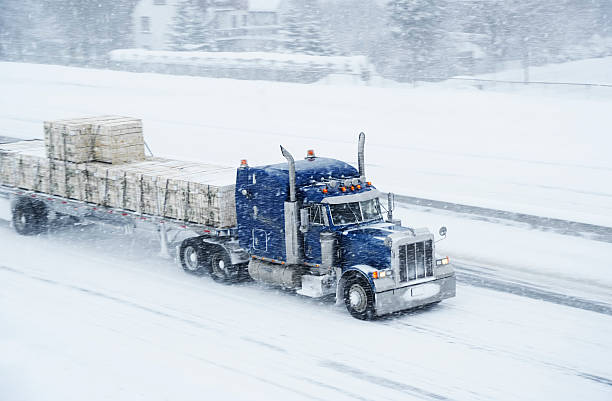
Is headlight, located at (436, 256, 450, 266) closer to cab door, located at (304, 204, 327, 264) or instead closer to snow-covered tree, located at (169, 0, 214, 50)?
cab door, located at (304, 204, 327, 264)

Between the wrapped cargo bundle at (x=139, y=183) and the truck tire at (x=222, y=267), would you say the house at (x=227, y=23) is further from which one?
the truck tire at (x=222, y=267)

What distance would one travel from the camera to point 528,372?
40.4 ft

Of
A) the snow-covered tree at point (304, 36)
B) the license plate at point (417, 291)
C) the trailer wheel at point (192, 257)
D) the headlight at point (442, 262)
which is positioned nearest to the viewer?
the license plate at point (417, 291)

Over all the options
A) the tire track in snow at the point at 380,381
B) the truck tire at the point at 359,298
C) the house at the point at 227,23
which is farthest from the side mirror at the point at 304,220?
the house at the point at 227,23

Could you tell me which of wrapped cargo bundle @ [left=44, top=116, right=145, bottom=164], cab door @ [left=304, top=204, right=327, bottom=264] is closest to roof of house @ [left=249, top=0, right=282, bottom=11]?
wrapped cargo bundle @ [left=44, top=116, right=145, bottom=164]

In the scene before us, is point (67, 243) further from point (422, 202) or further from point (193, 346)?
point (422, 202)

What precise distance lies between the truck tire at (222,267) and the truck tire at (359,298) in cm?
318

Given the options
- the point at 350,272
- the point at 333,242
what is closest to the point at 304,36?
the point at 333,242

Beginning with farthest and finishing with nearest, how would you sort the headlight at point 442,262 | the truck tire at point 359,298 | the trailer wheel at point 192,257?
1. the trailer wheel at point 192,257
2. the headlight at point 442,262
3. the truck tire at point 359,298

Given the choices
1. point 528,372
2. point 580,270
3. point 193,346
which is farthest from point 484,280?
point 193,346

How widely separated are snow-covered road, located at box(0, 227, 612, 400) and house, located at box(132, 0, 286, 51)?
6278cm

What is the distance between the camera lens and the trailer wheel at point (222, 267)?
16.9m

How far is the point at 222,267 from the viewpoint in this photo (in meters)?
17.0

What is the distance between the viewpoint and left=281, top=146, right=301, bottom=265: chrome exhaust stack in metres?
15.1
